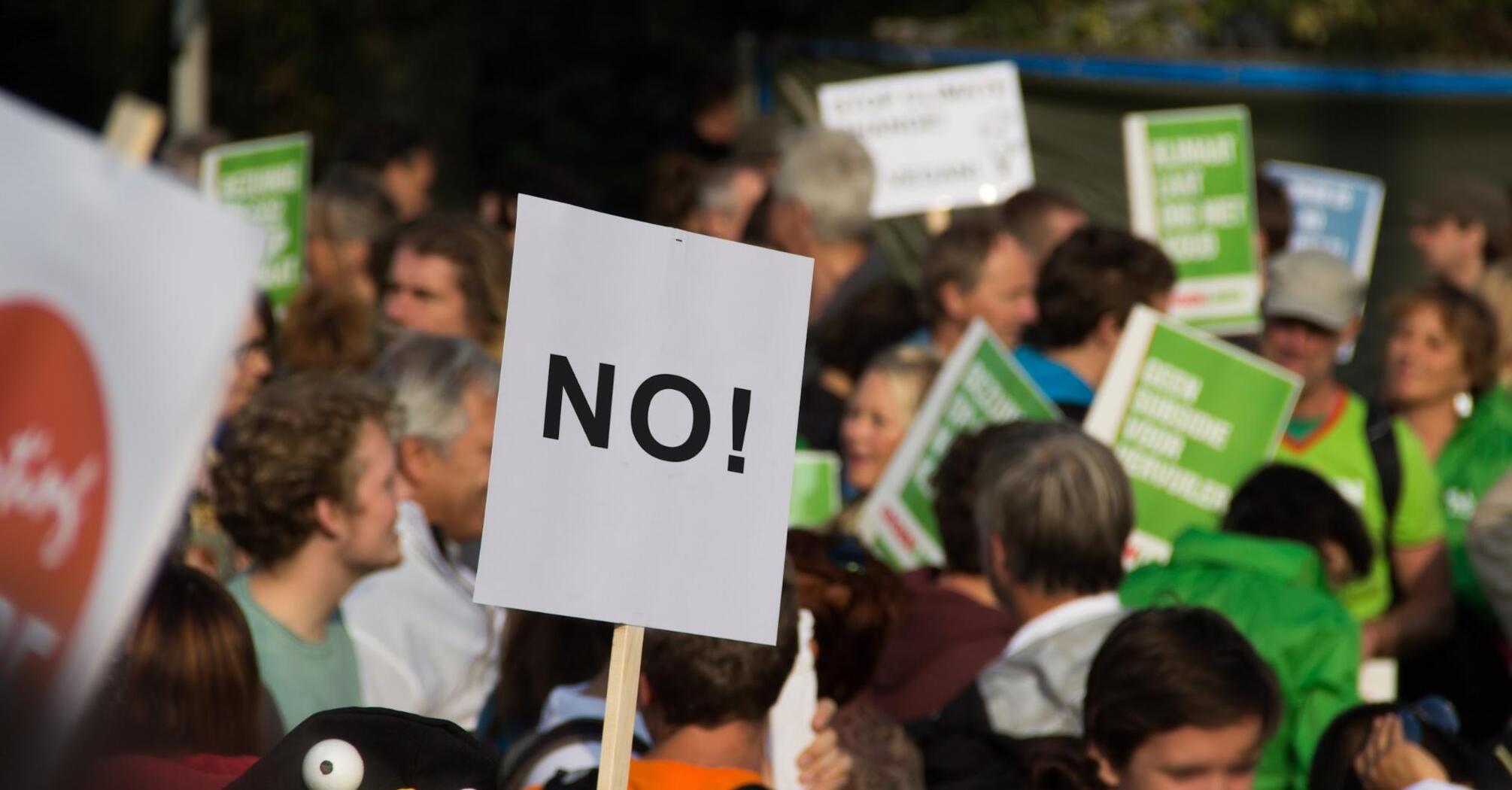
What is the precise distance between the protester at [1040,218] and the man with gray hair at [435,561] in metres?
2.76

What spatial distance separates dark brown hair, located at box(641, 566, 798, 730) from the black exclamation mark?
518mm

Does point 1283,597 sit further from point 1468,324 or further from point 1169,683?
point 1468,324

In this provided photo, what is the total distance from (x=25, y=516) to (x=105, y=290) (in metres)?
0.24

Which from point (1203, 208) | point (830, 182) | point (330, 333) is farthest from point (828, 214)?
point (330, 333)

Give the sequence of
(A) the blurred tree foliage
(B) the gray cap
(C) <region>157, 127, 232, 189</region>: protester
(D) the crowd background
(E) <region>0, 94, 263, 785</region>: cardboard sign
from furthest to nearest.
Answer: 1. (A) the blurred tree foliage
2. (C) <region>157, 127, 232, 189</region>: protester
3. (B) the gray cap
4. (D) the crowd background
5. (E) <region>0, 94, 263, 785</region>: cardboard sign

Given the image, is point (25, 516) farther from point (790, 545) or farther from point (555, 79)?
point (555, 79)

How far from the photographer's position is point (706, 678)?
3154mm

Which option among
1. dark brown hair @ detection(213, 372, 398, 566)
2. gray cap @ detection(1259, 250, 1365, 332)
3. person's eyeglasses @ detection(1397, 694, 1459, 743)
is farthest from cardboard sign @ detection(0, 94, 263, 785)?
gray cap @ detection(1259, 250, 1365, 332)

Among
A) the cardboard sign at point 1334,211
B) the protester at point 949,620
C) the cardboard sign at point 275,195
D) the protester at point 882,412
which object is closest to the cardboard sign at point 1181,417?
the protester at point 882,412

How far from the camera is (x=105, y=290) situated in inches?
79.0

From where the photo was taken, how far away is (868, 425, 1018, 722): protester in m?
4.15

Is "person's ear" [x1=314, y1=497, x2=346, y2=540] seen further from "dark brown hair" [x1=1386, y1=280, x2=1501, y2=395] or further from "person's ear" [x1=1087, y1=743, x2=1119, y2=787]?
"dark brown hair" [x1=1386, y1=280, x2=1501, y2=395]

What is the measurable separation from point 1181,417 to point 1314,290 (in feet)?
2.59

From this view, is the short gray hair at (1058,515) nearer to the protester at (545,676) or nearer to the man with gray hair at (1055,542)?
the man with gray hair at (1055,542)
